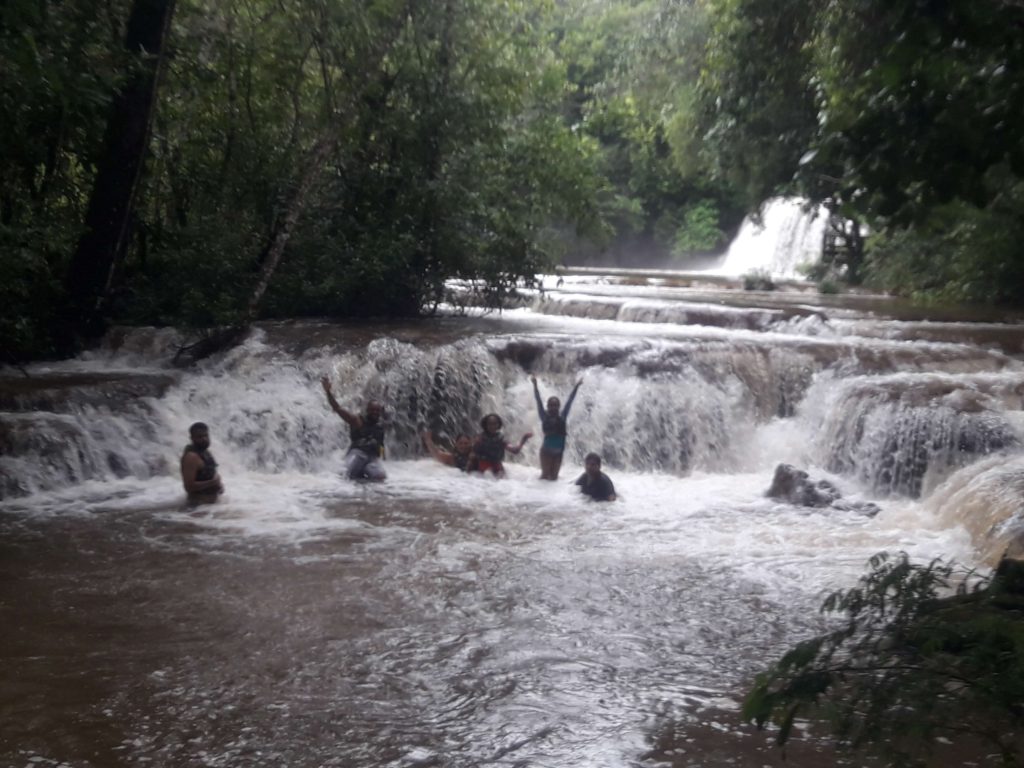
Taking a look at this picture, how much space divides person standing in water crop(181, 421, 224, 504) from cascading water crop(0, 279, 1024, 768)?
22 cm

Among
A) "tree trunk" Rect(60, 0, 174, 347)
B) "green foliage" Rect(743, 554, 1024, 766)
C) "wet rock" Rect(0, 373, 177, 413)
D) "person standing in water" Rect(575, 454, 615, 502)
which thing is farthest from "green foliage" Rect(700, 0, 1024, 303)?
"tree trunk" Rect(60, 0, 174, 347)

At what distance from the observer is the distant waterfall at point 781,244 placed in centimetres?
2850

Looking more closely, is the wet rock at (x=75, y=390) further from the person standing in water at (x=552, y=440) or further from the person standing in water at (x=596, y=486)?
the person standing in water at (x=596, y=486)

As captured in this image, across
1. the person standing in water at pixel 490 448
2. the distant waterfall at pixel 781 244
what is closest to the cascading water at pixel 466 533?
the person standing in water at pixel 490 448

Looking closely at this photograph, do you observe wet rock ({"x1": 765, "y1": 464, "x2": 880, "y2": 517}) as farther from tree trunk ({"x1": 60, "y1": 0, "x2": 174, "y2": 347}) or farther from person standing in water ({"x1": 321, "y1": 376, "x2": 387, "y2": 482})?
tree trunk ({"x1": 60, "y1": 0, "x2": 174, "y2": 347})

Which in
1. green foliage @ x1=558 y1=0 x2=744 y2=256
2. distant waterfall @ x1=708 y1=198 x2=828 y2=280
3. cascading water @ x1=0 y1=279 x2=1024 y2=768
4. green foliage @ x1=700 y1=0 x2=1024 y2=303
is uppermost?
green foliage @ x1=558 y1=0 x2=744 y2=256

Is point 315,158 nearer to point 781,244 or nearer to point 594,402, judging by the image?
point 594,402

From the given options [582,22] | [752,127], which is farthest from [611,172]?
[752,127]

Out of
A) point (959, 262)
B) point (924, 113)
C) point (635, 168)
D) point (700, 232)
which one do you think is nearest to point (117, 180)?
point (924, 113)

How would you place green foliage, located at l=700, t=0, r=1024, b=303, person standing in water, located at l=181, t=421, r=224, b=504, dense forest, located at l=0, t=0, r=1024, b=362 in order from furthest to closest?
dense forest, located at l=0, t=0, r=1024, b=362
person standing in water, located at l=181, t=421, r=224, b=504
green foliage, located at l=700, t=0, r=1024, b=303

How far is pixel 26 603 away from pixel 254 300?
6825 millimetres

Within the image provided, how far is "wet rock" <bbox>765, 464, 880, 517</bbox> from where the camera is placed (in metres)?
9.12

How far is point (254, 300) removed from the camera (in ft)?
41.4

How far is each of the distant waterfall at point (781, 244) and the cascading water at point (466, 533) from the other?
13.7 metres
